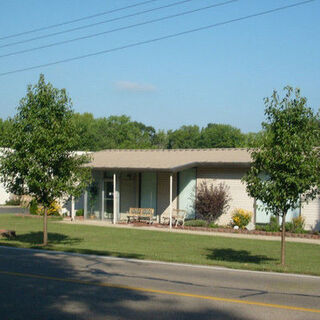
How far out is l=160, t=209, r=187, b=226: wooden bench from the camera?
27250 millimetres

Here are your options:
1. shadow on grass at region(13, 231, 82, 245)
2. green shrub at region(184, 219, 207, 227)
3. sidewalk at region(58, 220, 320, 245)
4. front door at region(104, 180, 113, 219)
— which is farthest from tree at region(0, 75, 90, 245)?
front door at region(104, 180, 113, 219)

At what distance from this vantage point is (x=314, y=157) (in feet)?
47.7

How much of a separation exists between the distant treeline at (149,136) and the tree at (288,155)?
70.6m

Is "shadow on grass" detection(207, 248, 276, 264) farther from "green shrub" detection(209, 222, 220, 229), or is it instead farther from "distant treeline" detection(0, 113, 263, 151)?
"distant treeline" detection(0, 113, 263, 151)

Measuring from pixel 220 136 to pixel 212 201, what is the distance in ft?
222

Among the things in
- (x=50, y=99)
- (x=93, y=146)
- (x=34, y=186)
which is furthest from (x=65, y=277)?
(x=93, y=146)

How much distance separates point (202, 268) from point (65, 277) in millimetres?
3905

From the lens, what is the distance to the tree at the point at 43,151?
17.8 m

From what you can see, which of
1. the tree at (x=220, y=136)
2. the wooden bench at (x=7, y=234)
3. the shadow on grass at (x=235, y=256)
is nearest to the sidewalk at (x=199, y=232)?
the shadow on grass at (x=235, y=256)

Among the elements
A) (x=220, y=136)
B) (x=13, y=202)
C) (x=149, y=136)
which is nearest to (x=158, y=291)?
(x=13, y=202)

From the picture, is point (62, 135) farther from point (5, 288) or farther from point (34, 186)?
point (5, 288)

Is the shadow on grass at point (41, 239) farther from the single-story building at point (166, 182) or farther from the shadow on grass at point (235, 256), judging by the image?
the single-story building at point (166, 182)

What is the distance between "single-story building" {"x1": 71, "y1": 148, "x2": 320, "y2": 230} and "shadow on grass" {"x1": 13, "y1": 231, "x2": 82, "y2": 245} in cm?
593

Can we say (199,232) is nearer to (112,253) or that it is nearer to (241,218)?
(241,218)
